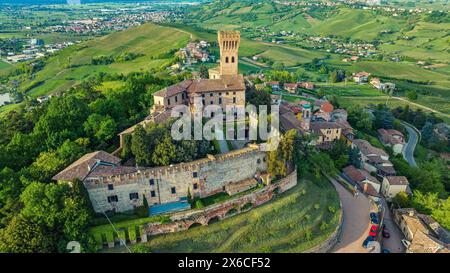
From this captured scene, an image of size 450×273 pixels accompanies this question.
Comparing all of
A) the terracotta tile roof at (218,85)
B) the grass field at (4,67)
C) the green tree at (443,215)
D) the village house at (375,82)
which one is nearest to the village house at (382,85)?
the village house at (375,82)

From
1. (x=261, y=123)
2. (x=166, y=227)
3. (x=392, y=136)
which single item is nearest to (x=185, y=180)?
(x=166, y=227)

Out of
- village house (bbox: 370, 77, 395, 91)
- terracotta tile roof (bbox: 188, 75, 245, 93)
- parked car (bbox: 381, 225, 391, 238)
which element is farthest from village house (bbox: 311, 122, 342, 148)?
village house (bbox: 370, 77, 395, 91)

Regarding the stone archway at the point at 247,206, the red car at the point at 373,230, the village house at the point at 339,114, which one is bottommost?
the red car at the point at 373,230

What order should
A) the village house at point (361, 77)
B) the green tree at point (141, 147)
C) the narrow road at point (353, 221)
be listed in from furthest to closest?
1. the village house at point (361, 77)
2. the narrow road at point (353, 221)
3. the green tree at point (141, 147)

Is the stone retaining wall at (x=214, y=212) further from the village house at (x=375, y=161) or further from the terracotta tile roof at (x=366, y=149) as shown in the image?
the terracotta tile roof at (x=366, y=149)

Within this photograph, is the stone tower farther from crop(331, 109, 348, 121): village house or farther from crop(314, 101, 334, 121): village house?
crop(331, 109, 348, 121): village house

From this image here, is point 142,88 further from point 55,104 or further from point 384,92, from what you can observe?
point 384,92

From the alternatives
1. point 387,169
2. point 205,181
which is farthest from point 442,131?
point 205,181

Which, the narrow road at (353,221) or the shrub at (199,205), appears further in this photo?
the narrow road at (353,221)
